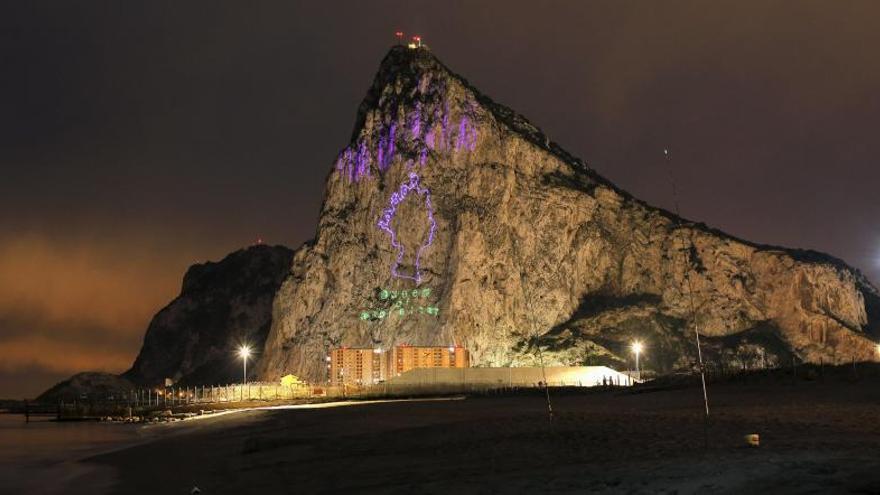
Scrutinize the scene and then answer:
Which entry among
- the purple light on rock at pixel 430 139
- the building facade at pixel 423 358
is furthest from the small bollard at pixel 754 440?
the purple light on rock at pixel 430 139

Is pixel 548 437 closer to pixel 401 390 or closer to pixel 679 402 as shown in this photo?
pixel 679 402

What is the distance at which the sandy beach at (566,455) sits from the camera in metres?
13.6

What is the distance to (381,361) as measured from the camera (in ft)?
399

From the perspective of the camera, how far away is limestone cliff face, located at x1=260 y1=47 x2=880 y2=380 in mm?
125062

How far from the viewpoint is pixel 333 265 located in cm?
14262

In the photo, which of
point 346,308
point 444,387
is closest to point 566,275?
point 346,308

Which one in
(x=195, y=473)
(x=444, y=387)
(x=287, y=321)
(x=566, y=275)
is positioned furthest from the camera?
(x=287, y=321)

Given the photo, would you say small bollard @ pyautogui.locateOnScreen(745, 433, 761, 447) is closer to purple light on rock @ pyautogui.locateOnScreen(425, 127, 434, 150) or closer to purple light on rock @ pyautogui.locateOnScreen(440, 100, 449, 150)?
purple light on rock @ pyautogui.locateOnScreen(440, 100, 449, 150)

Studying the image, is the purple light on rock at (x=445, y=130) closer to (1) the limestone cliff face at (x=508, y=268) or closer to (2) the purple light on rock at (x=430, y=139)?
(1) the limestone cliff face at (x=508, y=268)

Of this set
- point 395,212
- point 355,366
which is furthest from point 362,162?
point 355,366

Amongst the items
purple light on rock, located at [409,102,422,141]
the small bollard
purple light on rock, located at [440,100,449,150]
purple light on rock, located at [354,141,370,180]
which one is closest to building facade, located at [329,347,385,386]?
purple light on rock, located at [354,141,370,180]

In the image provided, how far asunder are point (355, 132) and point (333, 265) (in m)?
33.1

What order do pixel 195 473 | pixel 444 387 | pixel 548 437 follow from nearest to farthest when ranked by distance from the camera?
1. pixel 548 437
2. pixel 195 473
3. pixel 444 387

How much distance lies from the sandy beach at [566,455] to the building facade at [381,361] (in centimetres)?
7472
